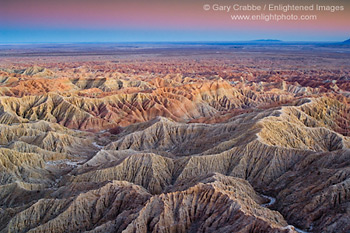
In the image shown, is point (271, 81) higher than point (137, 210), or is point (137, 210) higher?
point (137, 210)

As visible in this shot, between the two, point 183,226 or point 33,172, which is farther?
point 33,172

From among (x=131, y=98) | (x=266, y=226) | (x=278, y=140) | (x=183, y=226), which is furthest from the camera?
(x=131, y=98)

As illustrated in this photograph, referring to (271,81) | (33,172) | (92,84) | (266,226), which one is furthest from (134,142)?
(271,81)

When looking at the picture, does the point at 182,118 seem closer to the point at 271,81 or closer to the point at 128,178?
the point at 128,178

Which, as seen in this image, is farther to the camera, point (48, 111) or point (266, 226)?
point (48, 111)

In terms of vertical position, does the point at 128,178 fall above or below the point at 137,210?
below

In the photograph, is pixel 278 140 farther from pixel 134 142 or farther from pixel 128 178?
pixel 134 142

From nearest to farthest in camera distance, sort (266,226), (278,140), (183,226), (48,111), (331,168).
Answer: (266,226), (183,226), (331,168), (278,140), (48,111)

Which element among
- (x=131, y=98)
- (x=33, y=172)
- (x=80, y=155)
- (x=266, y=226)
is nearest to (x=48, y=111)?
(x=131, y=98)

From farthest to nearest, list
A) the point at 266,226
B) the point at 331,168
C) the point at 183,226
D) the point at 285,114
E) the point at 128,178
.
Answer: the point at 285,114 → the point at 128,178 → the point at 331,168 → the point at 183,226 → the point at 266,226
